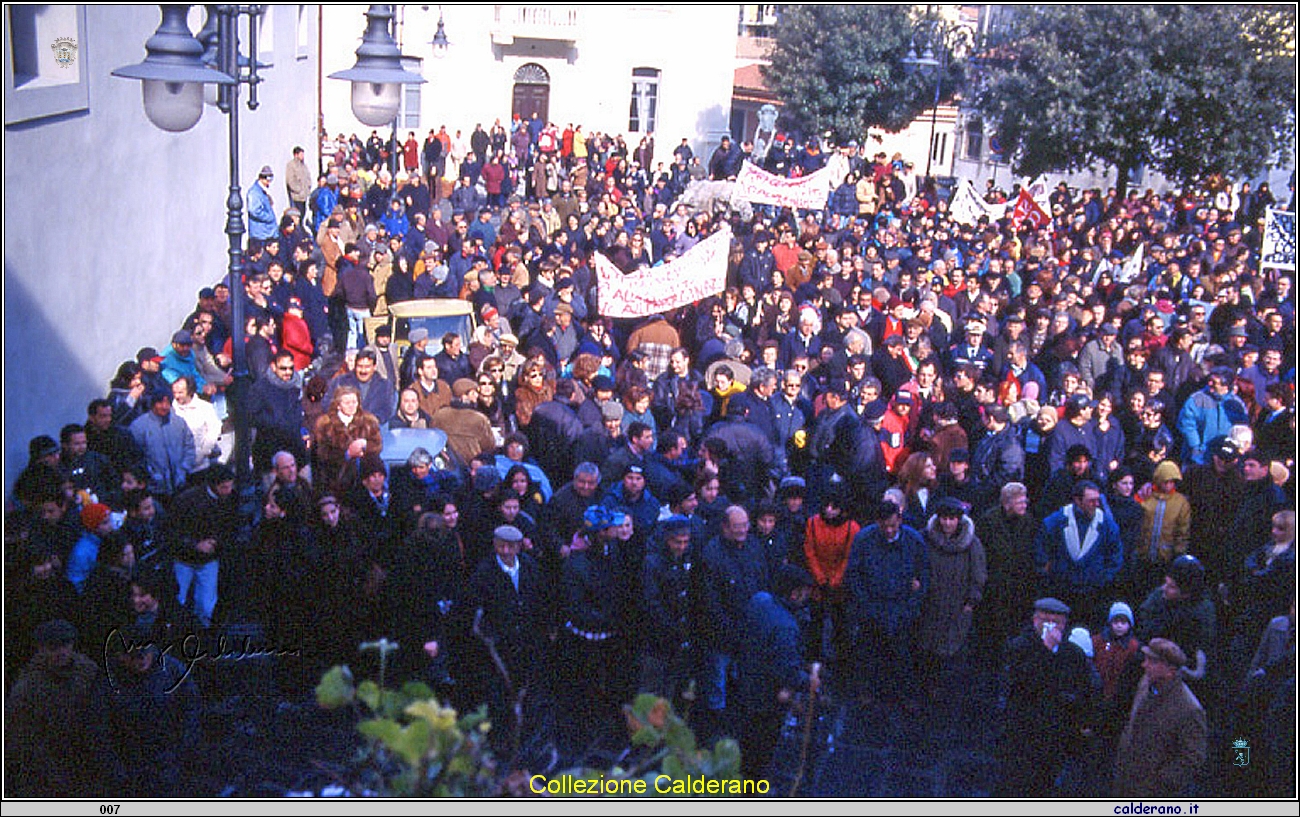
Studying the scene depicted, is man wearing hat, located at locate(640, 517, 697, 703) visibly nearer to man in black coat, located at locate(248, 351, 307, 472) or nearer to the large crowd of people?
the large crowd of people

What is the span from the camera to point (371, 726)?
315cm

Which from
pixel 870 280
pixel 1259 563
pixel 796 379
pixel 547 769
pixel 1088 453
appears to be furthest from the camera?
pixel 870 280

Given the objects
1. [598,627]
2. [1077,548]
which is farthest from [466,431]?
[1077,548]

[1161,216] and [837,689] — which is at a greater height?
[1161,216]

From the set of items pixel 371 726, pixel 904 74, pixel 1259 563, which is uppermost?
pixel 904 74

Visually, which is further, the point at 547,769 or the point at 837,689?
the point at 837,689

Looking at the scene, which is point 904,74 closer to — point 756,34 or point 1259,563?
point 756,34

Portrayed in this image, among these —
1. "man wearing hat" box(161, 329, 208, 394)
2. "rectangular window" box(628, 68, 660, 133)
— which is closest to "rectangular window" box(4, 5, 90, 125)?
"man wearing hat" box(161, 329, 208, 394)

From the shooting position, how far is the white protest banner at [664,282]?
464 inches

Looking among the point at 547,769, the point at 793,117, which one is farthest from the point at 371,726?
the point at 793,117

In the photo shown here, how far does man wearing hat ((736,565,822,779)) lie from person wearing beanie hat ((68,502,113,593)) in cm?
331

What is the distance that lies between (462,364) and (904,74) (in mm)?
17292

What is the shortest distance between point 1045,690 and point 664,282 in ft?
21.1

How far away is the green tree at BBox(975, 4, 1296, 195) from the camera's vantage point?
21359mm
